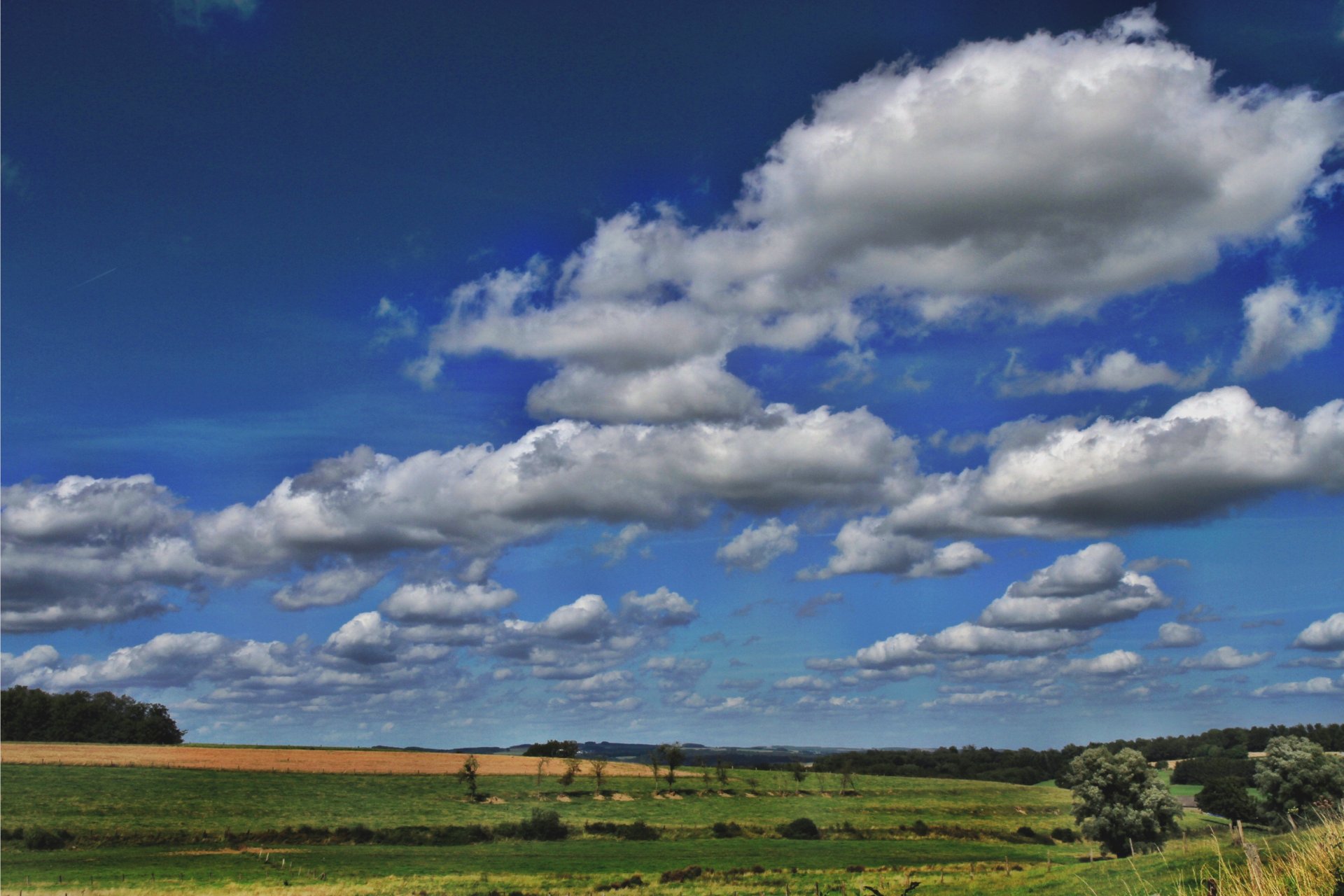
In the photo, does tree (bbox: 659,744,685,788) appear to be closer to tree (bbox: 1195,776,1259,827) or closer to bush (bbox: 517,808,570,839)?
bush (bbox: 517,808,570,839)

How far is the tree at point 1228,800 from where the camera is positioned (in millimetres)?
128500

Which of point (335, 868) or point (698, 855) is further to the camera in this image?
point (698, 855)

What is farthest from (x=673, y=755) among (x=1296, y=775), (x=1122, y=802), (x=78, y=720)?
(x=78, y=720)

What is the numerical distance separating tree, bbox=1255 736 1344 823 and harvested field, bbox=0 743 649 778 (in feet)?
329

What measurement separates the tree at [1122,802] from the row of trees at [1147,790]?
3.0 inches

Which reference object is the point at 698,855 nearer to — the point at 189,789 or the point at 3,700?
the point at 189,789

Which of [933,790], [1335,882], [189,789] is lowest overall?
[933,790]

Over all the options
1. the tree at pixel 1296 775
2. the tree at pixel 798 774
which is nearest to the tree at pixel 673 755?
the tree at pixel 798 774

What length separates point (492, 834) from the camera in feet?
353

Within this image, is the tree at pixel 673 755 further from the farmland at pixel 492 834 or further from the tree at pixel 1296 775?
the tree at pixel 1296 775

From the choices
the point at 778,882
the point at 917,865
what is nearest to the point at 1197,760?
the point at 917,865

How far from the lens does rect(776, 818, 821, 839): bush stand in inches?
4740

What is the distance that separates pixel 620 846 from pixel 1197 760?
13950 centimetres

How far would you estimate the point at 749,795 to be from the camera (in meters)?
156
